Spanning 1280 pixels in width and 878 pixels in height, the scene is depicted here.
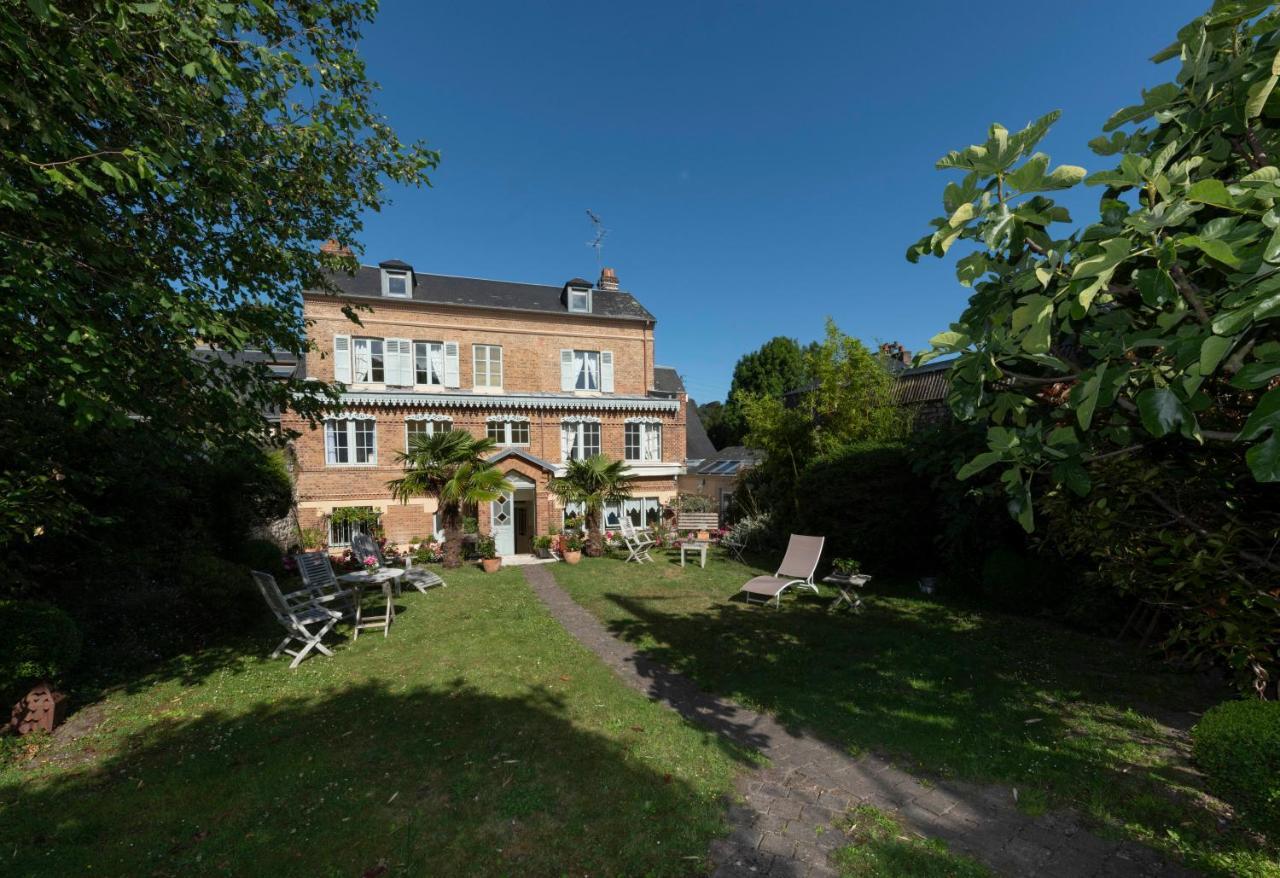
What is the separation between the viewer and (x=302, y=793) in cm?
419

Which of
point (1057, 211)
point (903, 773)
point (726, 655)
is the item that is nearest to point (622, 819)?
point (903, 773)

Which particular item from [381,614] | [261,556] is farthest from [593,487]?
[261,556]

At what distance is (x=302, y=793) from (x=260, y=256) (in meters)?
6.14

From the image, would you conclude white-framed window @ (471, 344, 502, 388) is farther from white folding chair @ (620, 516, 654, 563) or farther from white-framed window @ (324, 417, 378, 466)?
white folding chair @ (620, 516, 654, 563)

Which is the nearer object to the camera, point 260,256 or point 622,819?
point 622,819

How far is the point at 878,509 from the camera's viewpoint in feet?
39.3

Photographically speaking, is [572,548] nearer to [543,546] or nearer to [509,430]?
[543,546]

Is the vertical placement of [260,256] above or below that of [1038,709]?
above

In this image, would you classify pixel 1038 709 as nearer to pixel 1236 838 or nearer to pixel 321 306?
pixel 1236 838

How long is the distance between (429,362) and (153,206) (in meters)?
14.6

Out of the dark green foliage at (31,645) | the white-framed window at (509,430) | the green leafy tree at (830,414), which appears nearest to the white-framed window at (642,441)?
the white-framed window at (509,430)

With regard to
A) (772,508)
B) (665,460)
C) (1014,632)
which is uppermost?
(665,460)

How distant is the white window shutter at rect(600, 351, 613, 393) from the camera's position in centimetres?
2216

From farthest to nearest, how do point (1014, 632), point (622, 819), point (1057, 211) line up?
point (1014, 632), point (622, 819), point (1057, 211)
